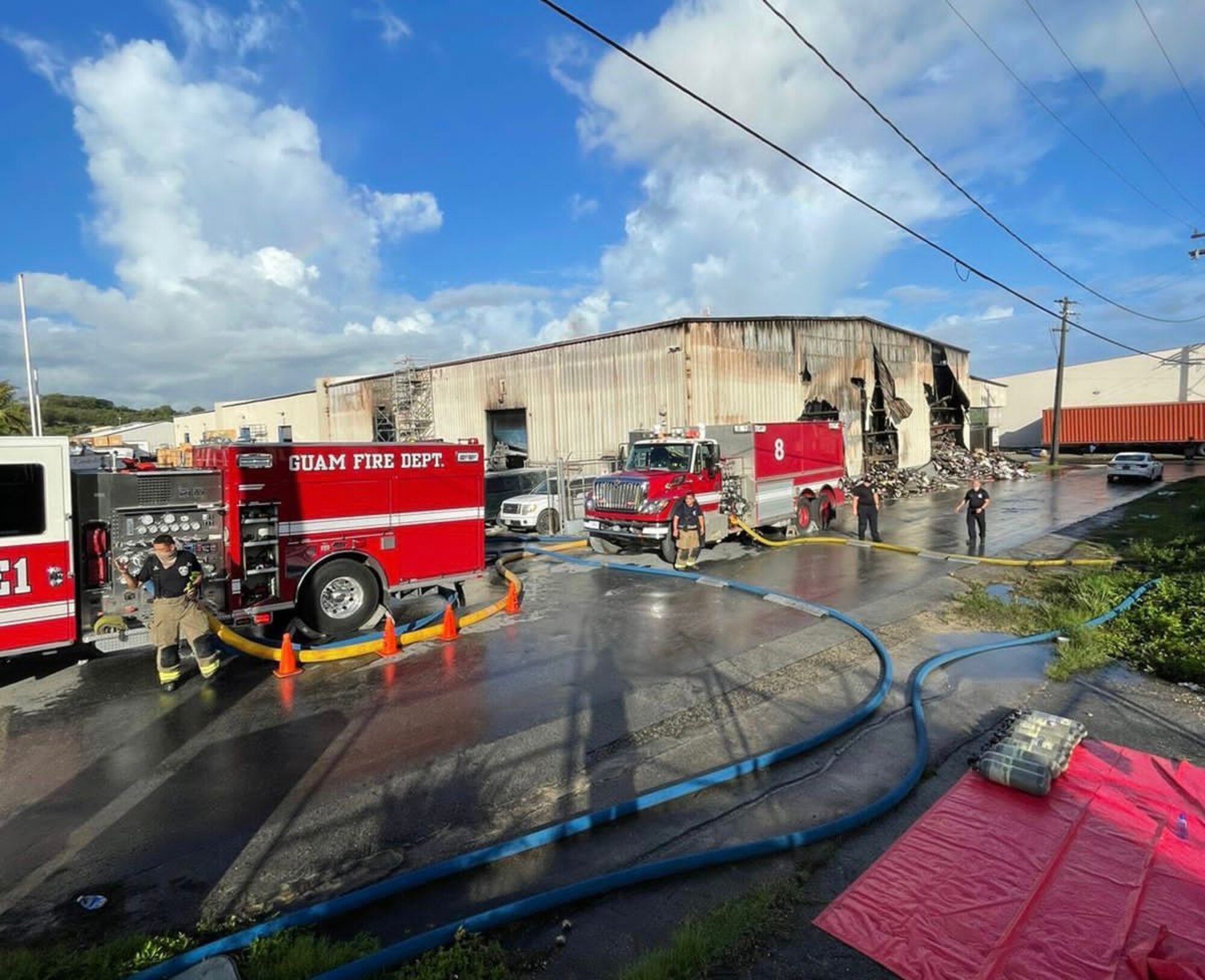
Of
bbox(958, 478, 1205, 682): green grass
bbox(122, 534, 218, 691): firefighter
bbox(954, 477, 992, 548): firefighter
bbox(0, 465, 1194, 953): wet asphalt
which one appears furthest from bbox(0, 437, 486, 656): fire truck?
bbox(954, 477, 992, 548): firefighter

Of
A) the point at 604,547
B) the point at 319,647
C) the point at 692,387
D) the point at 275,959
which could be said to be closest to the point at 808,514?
the point at 604,547

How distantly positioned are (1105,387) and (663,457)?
2479 inches

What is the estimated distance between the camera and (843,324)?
99.4 feet

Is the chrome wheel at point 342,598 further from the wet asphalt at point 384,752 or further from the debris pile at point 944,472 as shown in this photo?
the debris pile at point 944,472

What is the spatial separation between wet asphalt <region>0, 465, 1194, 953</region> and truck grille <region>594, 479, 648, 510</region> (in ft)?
12.6

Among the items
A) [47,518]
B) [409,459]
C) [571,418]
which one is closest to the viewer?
[47,518]

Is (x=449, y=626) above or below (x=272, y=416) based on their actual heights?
below

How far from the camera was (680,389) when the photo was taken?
2372 cm

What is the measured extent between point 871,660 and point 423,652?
532 cm

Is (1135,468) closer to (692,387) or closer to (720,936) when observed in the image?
(692,387)

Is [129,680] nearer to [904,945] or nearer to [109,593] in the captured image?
[109,593]

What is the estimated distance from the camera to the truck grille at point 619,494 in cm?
1375

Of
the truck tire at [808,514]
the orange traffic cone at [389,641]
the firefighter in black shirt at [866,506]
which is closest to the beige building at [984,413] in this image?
the truck tire at [808,514]

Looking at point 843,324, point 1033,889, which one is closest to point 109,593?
point 1033,889
